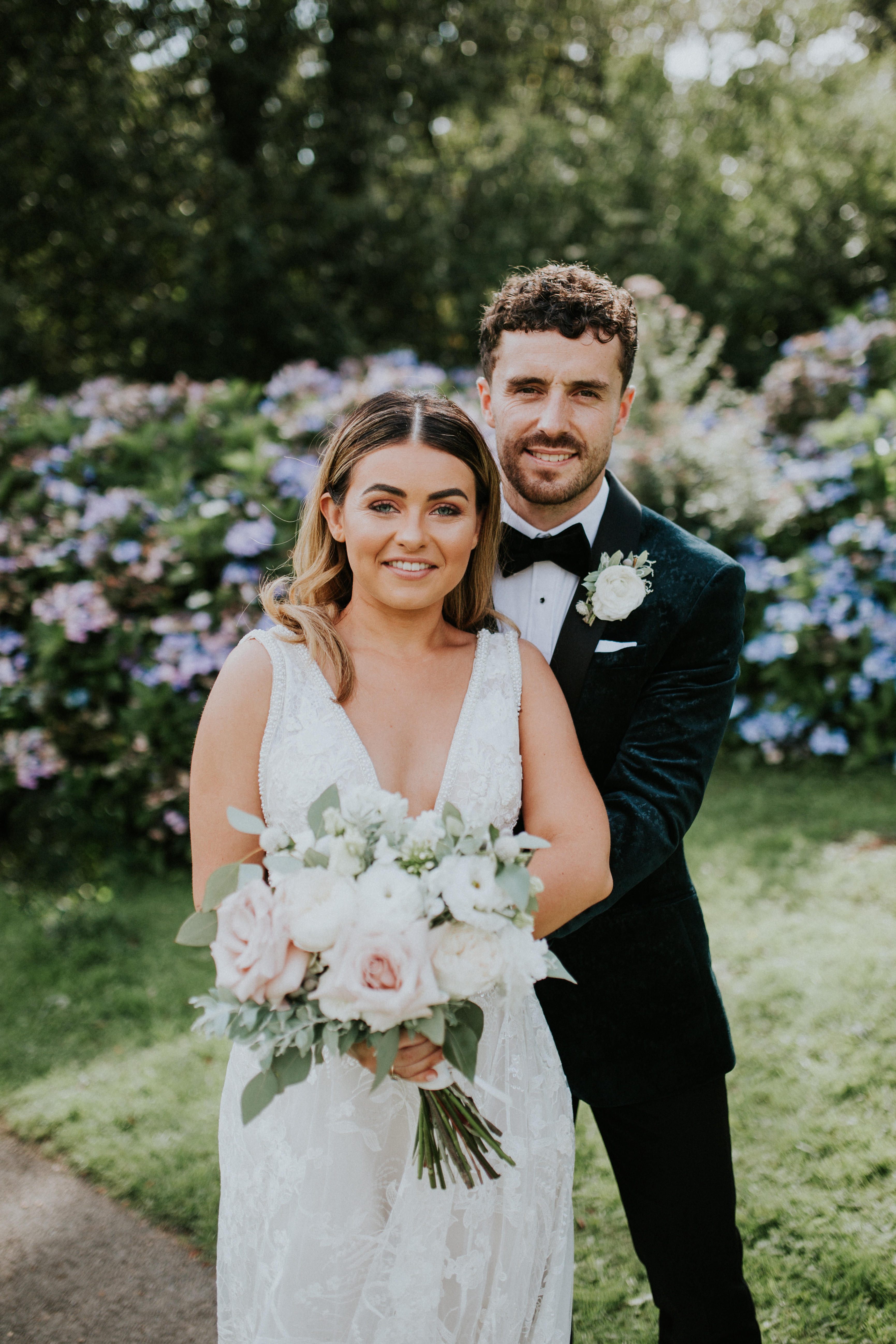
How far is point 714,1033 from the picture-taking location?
218 centimetres

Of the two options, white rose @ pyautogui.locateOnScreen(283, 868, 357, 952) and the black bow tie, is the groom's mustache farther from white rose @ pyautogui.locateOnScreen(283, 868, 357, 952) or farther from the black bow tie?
white rose @ pyautogui.locateOnScreen(283, 868, 357, 952)

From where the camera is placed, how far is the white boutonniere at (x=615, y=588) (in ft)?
6.74

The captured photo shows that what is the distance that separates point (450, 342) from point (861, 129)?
5.27m

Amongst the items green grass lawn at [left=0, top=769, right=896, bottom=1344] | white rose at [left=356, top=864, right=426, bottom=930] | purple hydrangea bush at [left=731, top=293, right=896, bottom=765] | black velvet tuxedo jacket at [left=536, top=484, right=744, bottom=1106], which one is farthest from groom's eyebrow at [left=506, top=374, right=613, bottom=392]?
purple hydrangea bush at [left=731, top=293, right=896, bottom=765]

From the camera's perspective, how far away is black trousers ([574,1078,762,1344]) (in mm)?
2088

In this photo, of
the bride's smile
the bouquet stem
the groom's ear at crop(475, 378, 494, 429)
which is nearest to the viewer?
the bouquet stem

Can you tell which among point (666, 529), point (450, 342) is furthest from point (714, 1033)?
point (450, 342)

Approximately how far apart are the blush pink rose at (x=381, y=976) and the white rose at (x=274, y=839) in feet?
0.68

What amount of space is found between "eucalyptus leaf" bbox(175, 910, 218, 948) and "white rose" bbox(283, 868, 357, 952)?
0.20 metres

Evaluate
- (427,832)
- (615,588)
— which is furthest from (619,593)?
(427,832)

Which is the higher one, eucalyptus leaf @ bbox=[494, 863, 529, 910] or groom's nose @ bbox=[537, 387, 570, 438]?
groom's nose @ bbox=[537, 387, 570, 438]

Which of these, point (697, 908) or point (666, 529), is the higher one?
point (666, 529)

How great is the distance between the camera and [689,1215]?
209 centimetres

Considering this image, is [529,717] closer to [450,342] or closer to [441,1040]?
[441,1040]
